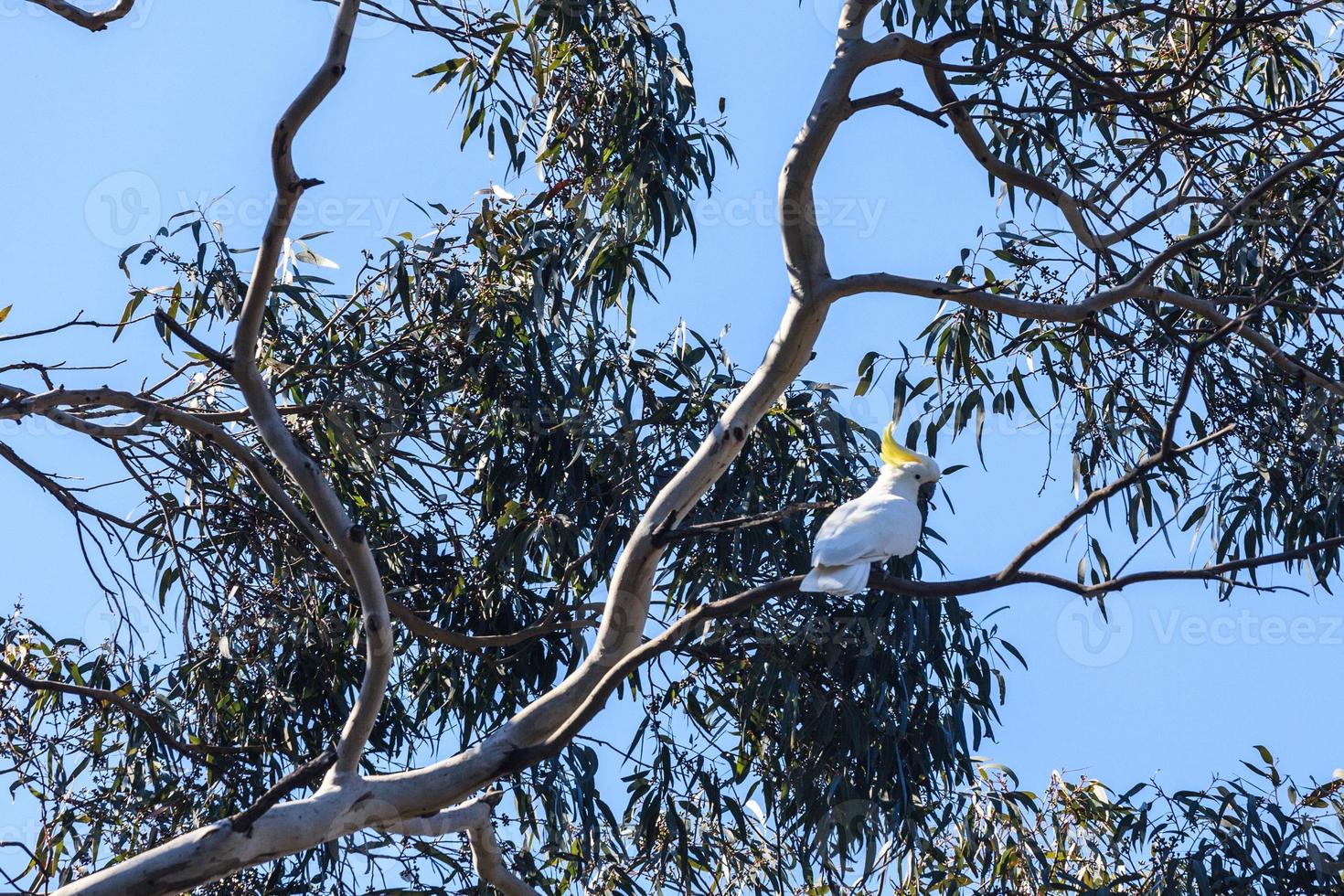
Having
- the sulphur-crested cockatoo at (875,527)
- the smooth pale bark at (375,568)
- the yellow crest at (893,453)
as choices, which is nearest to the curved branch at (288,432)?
the smooth pale bark at (375,568)

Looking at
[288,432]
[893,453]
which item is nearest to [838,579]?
[893,453]

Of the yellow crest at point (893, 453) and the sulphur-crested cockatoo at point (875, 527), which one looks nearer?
the sulphur-crested cockatoo at point (875, 527)

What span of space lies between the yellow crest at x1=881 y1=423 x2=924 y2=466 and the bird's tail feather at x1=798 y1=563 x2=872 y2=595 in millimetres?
535

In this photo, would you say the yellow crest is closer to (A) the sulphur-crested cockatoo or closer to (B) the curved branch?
(A) the sulphur-crested cockatoo

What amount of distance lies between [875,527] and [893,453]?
443mm

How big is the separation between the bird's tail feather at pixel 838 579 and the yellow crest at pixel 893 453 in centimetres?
54

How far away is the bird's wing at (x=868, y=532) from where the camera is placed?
2.40m

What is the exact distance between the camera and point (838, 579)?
233cm

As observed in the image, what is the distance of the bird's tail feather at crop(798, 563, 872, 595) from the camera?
232cm

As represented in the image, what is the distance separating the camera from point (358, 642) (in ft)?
10.3

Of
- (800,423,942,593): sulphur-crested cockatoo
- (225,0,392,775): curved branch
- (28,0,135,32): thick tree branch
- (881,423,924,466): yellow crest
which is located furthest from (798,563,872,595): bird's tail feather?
(28,0,135,32): thick tree branch

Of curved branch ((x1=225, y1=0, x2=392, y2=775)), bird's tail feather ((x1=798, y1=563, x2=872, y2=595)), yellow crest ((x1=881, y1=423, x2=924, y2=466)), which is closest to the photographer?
curved branch ((x1=225, y1=0, x2=392, y2=775))

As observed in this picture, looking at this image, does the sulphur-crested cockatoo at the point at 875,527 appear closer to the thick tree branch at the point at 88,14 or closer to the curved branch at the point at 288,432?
the curved branch at the point at 288,432

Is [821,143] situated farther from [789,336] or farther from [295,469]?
[295,469]
